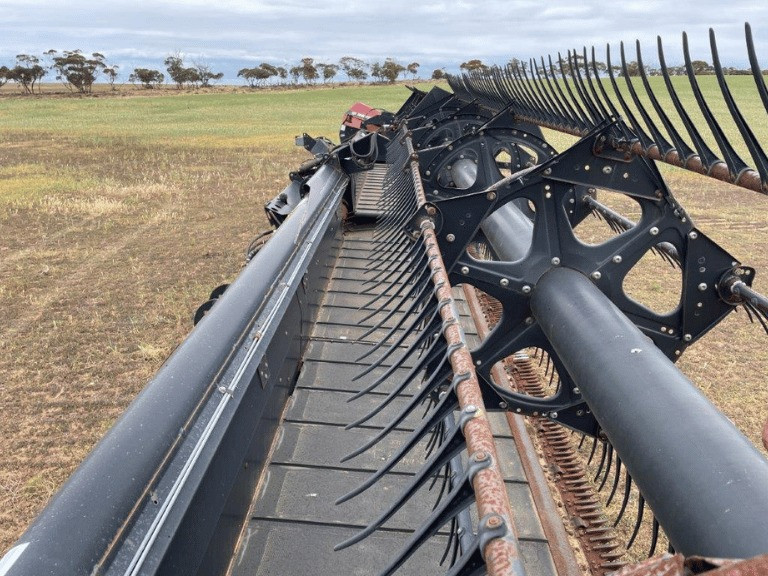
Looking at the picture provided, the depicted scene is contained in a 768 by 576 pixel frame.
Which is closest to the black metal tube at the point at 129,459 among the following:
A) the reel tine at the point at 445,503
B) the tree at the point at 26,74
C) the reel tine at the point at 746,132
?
the reel tine at the point at 445,503

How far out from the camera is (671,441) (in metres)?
1.44

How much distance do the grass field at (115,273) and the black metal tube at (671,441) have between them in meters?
3.04

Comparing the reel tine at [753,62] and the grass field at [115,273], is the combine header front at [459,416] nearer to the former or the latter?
the reel tine at [753,62]

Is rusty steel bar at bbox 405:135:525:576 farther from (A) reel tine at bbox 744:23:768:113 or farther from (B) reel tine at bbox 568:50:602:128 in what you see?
(B) reel tine at bbox 568:50:602:128

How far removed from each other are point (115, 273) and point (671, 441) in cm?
765

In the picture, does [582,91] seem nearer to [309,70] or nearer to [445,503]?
[445,503]

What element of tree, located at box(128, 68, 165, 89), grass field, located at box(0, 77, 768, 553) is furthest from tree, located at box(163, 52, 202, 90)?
grass field, located at box(0, 77, 768, 553)

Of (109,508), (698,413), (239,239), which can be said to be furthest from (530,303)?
(239,239)

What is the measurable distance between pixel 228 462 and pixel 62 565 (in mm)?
702

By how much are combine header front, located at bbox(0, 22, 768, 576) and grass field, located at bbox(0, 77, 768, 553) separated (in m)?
2.05

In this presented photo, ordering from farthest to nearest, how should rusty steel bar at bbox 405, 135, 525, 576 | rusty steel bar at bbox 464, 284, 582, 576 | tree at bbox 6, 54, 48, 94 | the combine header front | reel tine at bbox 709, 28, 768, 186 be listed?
tree at bbox 6, 54, 48, 94, rusty steel bar at bbox 464, 284, 582, 576, reel tine at bbox 709, 28, 768, 186, the combine header front, rusty steel bar at bbox 405, 135, 525, 576

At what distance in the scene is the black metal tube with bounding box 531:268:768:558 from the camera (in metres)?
1.21

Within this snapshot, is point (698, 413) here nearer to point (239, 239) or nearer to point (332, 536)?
point (332, 536)

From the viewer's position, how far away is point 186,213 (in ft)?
37.1
